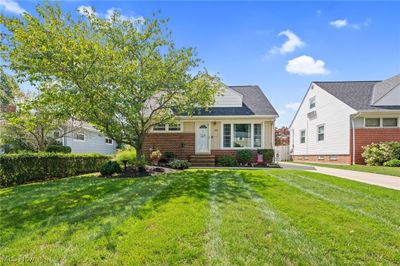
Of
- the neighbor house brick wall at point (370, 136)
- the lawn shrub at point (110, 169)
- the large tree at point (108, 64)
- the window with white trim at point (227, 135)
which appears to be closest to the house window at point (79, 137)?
the lawn shrub at point (110, 169)

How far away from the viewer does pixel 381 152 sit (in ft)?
43.5

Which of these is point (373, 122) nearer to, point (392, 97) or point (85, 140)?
point (392, 97)

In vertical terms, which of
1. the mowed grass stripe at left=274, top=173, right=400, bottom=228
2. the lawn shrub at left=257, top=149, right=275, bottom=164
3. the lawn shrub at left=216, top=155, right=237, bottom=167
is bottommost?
the mowed grass stripe at left=274, top=173, right=400, bottom=228

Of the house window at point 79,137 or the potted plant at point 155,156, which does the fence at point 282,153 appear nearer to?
the potted plant at point 155,156

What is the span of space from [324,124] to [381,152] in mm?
5142

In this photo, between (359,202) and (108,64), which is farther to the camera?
(108,64)

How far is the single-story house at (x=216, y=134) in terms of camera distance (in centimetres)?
1450

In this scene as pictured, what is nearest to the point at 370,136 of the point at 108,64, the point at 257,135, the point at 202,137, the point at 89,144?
the point at 257,135

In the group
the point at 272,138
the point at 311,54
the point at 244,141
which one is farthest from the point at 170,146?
the point at 311,54

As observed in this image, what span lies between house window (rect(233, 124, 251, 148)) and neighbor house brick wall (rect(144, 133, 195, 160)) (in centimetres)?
278

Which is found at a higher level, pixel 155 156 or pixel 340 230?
pixel 155 156

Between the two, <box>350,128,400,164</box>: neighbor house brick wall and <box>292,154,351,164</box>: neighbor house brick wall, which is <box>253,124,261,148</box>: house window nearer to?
<box>292,154,351,164</box>: neighbor house brick wall

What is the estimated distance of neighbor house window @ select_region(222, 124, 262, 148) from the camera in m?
14.6

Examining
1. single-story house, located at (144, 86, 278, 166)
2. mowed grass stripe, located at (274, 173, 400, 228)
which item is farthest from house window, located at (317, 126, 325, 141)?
mowed grass stripe, located at (274, 173, 400, 228)
